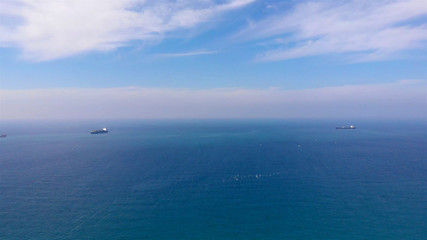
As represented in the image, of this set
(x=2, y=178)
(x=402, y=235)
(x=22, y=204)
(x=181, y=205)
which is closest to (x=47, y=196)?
(x=22, y=204)

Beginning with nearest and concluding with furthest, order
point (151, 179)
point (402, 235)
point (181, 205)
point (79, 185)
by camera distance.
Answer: point (402, 235) < point (181, 205) < point (79, 185) < point (151, 179)

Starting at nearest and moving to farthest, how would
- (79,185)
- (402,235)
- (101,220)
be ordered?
(402,235), (101,220), (79,185)

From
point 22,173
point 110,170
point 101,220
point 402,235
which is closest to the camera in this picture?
point 402,235

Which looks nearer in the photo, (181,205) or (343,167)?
(181,205)

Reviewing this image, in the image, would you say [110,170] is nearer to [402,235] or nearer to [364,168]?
[402,235]

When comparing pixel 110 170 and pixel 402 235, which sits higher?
pixel 110 170

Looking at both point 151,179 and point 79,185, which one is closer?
point 79,185

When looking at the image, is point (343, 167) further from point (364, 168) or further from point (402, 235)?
point (402, 235)

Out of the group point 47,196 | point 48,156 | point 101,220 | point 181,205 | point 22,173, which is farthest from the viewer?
point 48,156

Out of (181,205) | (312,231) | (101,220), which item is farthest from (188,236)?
(312,231)
